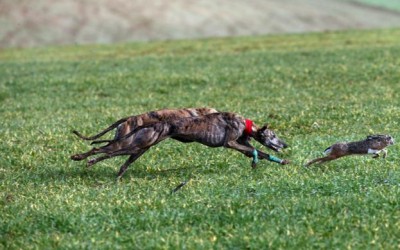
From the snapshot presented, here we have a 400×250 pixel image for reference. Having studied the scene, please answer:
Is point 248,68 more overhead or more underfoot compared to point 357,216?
more underfoot

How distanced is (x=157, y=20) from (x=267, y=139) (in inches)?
1198

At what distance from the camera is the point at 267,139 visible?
1121 centimetres

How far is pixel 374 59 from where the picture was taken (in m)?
23.6

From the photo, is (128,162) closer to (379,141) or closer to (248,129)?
(248,129)

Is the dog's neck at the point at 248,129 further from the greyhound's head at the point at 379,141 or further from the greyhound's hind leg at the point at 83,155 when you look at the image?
the greyhound's hind leg at the point at 83,155

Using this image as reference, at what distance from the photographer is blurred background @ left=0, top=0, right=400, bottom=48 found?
39500 mm

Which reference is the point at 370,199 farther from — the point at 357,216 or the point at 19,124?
the point at 19,124

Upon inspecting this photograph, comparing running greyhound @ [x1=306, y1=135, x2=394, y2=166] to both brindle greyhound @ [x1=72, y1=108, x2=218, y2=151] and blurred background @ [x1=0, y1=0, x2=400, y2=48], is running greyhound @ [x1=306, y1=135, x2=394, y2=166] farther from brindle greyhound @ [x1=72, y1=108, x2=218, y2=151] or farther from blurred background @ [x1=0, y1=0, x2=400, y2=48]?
blurred background @ [x1=0, y1=0, x2=400, y2=48]

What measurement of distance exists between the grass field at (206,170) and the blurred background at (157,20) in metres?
15.7

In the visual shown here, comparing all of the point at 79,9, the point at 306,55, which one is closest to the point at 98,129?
the point at 306,55

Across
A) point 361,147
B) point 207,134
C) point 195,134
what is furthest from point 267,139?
point 361,147

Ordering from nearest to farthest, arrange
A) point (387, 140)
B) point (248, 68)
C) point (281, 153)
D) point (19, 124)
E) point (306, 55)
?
point (387, 140)
point (281, 153)
point (19, 124)
point (248, 68)
point (306, 55)

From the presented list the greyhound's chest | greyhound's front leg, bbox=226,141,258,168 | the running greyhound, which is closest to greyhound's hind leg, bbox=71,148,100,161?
the greyhound's chest

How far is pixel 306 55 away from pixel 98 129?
40.9 feet
